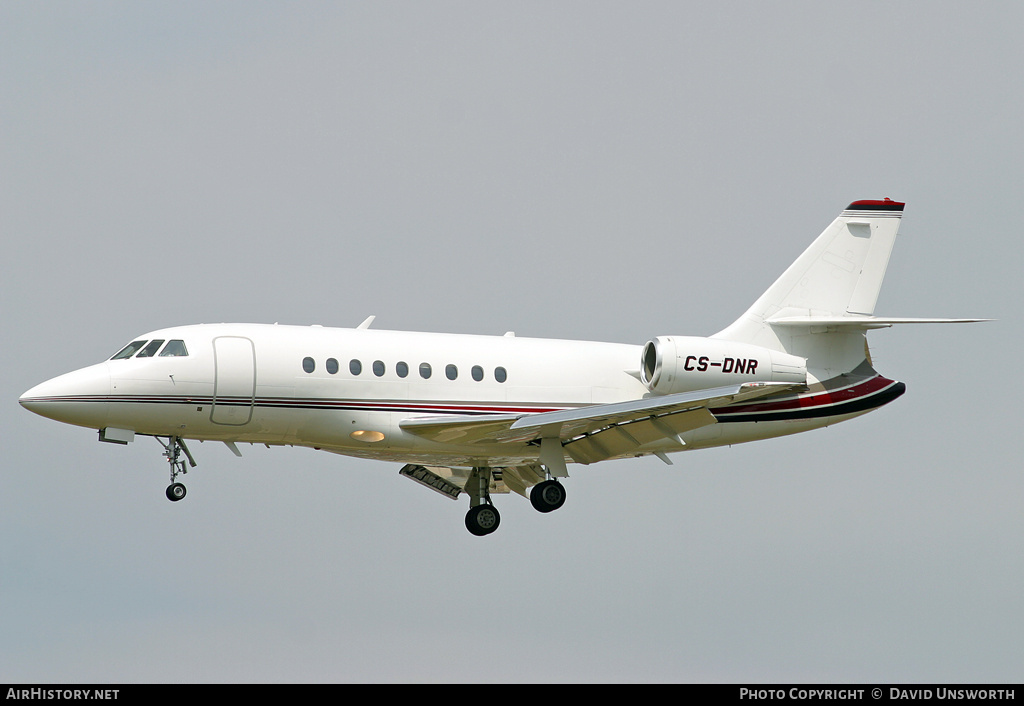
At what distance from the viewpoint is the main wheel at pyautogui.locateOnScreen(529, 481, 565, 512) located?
28.2 metres

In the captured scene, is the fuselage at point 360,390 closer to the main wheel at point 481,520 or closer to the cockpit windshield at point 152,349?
the cockpit windshield at point 152,349

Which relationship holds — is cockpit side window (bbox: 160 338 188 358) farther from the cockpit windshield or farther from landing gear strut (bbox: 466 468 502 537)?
landing gear strut (bbox: 466 468 502 537)

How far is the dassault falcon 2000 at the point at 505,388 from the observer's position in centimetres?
2625

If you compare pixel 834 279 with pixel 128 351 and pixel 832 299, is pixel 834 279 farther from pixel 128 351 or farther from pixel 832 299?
pixel 128 351

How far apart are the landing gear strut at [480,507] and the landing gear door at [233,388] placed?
5689 millimetres

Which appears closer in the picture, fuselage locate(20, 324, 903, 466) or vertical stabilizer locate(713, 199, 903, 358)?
fuselage locate(20, 324, 903, 466)

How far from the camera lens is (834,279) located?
3077 centimetres

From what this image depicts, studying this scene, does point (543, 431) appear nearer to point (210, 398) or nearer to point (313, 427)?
A: point (313, 427)

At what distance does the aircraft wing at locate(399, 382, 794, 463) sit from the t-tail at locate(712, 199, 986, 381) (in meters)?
2.70

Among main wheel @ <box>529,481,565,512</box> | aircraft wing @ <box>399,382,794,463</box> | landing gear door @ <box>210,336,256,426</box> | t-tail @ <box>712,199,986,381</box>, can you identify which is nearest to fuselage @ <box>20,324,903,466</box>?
landing gear door @ <box>210,336,256,426</box>

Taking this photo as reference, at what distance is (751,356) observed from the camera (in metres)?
28.9
